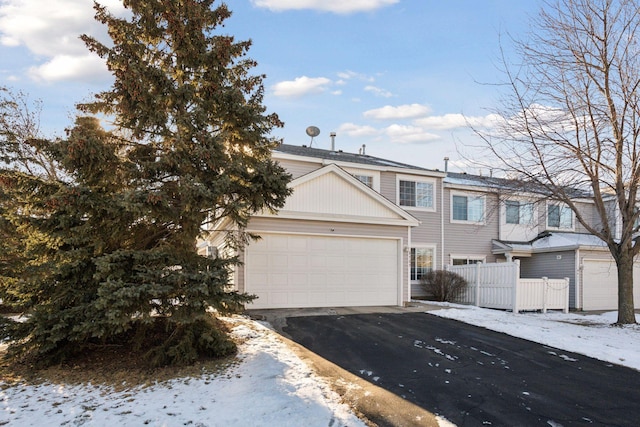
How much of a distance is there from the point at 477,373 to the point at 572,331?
Result: 5209mm

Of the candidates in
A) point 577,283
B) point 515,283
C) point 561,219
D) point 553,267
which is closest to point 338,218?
point 515,283

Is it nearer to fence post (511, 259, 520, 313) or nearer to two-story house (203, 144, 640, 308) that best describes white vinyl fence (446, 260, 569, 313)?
fence post (511, 259, 520, 313)

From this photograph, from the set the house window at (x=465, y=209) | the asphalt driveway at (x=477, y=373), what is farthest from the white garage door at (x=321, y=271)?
the house window at (x=465, y=209)

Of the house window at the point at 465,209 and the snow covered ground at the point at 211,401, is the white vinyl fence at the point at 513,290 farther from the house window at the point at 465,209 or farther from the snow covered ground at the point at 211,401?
the snow covered ground at the point at 211,401

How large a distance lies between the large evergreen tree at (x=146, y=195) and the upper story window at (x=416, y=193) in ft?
36.2

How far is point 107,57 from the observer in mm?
6949

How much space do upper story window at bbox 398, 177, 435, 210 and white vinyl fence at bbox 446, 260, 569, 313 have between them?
3712mm

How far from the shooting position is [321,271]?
484 inches

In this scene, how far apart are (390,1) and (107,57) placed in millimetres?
7275

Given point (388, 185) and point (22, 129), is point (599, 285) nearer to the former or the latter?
point (388, 185)

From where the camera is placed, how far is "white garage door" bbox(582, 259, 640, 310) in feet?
55.6

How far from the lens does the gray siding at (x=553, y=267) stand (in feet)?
55.3

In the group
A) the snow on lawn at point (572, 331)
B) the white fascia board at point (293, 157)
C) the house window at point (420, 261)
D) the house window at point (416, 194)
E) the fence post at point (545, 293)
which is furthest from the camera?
the house window at point (416, 194)

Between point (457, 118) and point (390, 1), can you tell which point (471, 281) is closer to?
point (457, 118)
